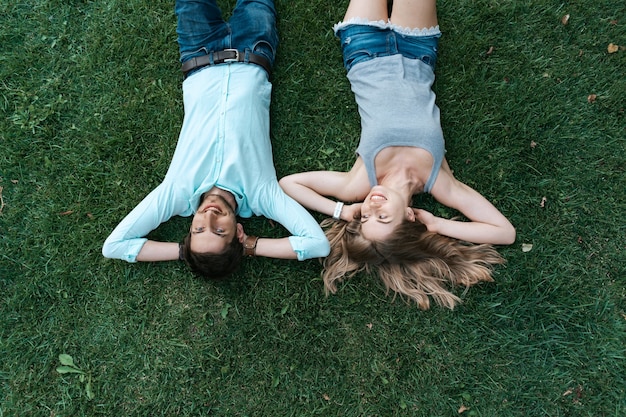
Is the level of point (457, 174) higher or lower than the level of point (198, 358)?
higher

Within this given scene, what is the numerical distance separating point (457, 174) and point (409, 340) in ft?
5.34

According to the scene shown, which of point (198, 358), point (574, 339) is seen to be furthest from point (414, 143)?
point (198, 358)

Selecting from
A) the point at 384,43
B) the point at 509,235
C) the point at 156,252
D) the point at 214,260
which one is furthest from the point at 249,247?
the point at 509,235

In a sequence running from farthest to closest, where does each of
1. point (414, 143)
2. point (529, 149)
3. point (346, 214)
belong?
point (529, 149) < point (346, 214) < point (414, 143)

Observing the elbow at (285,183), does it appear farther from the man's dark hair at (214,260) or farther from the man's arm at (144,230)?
the man's arm at (144,230)

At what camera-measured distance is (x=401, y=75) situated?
12.0 feet

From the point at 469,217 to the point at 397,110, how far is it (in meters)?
1.16

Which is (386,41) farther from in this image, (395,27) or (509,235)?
(509,235)

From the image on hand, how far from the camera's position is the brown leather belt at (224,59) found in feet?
12.4

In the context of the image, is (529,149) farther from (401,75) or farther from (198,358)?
(198,358)

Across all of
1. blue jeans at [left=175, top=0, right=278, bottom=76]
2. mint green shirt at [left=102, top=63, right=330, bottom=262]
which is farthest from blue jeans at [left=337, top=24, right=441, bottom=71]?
mint green shirt at [left=102, top=63, right=330, bottom=262]

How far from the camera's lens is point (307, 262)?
393 cm

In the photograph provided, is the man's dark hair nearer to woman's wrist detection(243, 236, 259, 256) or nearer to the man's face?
the man's face

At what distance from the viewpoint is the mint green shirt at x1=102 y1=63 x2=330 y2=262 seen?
3633 millimetres
